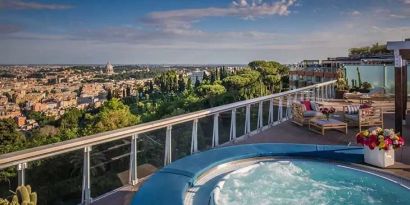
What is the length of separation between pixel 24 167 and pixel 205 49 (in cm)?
7593

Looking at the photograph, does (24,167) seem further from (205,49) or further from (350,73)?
(205,49)

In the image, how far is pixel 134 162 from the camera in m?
4.71

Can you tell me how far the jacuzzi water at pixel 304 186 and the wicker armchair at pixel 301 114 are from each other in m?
3.15

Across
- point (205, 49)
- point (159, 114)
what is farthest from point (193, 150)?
point (205, 49)

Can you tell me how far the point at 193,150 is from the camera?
597 centimetres

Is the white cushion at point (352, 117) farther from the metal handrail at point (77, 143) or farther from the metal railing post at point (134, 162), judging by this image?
the metal railing post at point (134, 162)

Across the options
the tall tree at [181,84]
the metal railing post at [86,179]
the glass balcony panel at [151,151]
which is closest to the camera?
the metal railing post at [86,179]

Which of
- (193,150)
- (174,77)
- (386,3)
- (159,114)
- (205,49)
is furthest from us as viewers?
(174,77)

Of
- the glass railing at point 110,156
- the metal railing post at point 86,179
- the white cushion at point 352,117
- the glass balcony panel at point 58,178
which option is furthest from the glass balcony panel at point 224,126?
the white cushion at point 352,117

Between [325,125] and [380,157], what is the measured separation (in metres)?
2.58

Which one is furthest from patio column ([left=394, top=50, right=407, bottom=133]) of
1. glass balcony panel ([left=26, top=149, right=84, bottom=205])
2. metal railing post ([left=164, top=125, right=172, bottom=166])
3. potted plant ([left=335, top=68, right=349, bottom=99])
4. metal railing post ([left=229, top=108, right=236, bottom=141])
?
potted plant ([left=335, top=68, right=349, bottom=99])

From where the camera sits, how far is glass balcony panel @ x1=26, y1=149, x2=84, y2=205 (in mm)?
3430

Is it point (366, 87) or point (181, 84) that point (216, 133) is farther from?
point (181, 84)

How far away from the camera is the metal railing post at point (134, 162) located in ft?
15.2
